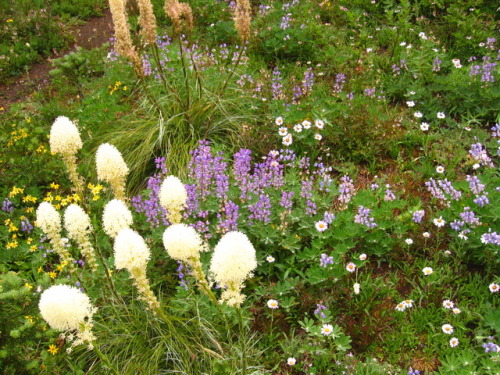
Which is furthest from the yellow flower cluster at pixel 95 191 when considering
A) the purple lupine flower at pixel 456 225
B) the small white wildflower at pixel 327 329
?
the purple lupine flower at pixel 456 225

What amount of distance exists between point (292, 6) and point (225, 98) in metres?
2.08

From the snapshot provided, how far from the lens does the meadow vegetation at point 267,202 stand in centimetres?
296

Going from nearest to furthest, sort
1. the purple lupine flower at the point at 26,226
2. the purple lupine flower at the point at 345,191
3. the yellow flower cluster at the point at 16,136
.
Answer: the purple lupine flower at the point at 345,191 < the purple lupine flower at the point at 26,226 < the yellow flower cluster at the point at 16,136

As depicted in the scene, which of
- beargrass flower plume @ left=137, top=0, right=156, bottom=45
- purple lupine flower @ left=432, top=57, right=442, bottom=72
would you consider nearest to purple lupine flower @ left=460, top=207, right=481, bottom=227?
purple lupine flower @ left=432, top=57, right=442, bottom=72

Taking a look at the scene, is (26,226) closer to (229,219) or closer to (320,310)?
(229,219)

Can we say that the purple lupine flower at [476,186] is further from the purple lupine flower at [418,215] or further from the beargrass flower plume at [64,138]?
the beargrass flower plume at [64,138]

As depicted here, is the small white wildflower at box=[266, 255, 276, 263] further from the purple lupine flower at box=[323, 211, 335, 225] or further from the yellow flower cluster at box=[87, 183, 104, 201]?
the yellow flower cluster at box=[87, 183, 104, 201]

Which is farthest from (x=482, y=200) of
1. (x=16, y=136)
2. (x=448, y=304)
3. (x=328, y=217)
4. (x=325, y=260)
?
(x=16, y=136)

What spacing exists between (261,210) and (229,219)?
26cm

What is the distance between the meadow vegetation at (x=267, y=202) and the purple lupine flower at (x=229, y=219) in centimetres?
1

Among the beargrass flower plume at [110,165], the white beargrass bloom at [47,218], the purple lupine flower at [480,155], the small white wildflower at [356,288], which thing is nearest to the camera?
the white beargrass bloom at [47,218]

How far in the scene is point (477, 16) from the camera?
6.14 m

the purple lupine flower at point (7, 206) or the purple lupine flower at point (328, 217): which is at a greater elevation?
the purple lupine flower at point (328, 217)

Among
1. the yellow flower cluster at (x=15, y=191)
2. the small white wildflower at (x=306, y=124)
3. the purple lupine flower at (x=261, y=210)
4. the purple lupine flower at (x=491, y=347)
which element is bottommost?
the yellow flower cluster at (x=15, y=191)
